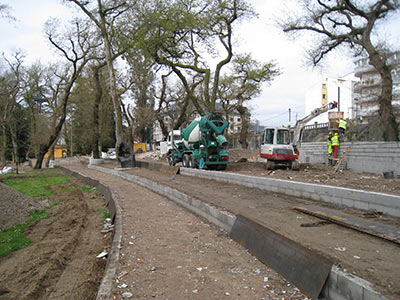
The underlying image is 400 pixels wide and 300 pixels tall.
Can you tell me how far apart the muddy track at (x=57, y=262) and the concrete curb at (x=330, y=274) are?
2.50 m

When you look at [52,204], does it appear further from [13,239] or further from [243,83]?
[243,83]

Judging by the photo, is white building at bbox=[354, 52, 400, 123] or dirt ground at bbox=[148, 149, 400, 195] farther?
white building at bbox=[354, 52, 400, 123]

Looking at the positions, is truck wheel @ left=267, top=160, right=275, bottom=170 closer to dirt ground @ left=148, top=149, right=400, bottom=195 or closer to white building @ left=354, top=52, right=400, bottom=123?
dirt ground @ left=148, top=149, right=400, bottom=195

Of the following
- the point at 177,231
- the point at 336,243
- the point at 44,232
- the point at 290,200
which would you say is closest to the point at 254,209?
the point at 290,200

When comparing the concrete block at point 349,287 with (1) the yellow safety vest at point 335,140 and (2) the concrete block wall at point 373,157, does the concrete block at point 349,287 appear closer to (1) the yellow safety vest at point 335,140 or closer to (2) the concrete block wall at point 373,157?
(2) the concrete block wall at point 373,157

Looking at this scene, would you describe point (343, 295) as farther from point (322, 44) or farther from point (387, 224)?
point (322, 44)

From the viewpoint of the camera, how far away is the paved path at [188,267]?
3.84 meters

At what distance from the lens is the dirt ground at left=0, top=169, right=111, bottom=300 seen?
4.43m

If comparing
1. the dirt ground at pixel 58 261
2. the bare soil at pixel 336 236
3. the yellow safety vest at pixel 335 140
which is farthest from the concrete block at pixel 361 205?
the yellow safety vest at pixel 335 140

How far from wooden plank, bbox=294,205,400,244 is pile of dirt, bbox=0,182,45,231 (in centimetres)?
734

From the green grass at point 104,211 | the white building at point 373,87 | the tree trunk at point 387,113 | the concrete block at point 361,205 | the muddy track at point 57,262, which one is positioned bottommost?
the muddy track at point 57,262

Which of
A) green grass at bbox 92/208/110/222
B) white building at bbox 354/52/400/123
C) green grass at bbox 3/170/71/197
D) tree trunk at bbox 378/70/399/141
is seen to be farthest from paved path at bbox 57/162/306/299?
white building at bbox 354/52/400/123

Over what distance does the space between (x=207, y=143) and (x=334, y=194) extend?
34.6 feet

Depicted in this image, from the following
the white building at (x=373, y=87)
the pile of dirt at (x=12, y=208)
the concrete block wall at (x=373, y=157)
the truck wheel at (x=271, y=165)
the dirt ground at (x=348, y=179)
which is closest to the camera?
the pile of dirt at (x=12, y=208)
